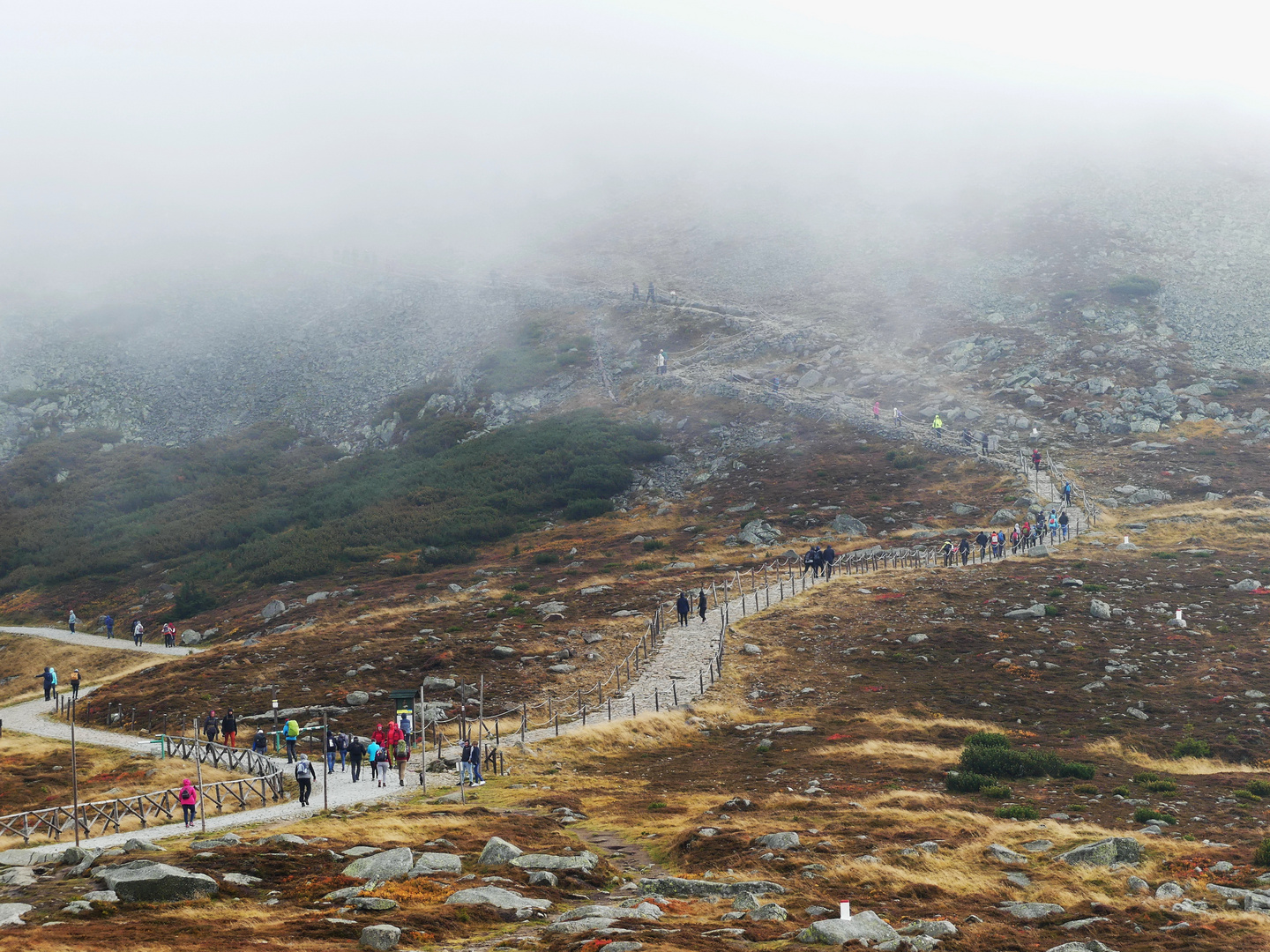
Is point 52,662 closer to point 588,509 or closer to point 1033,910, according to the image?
point 588,509

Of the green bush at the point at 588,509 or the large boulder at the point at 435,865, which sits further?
the green bush at the point at 588,509

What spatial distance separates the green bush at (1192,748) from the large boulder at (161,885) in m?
22.9

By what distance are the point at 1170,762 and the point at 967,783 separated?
225 inches

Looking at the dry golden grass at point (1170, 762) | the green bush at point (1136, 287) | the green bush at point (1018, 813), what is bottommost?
the dry golden grass at point (1170, 762)

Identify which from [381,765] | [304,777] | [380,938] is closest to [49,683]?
[381,765]

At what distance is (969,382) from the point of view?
252ft

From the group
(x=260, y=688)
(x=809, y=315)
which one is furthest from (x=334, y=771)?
(x=809, y=315)

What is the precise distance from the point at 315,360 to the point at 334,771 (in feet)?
265

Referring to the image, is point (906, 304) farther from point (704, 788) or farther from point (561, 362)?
point (704, 788)

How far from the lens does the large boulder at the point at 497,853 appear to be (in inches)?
720

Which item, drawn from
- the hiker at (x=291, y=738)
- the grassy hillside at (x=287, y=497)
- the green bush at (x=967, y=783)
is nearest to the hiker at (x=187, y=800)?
the hiker at (x=291, y=738)

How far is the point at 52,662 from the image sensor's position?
5322 cm

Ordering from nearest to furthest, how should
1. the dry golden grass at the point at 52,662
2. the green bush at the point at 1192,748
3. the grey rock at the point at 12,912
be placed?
the grey rock at the point at 12,912 → the green bush at the point at 1192,748 → the dry golden grass at the point at 52,662

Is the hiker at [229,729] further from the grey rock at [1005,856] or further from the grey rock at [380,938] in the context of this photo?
the grey rock at [1005,856]
